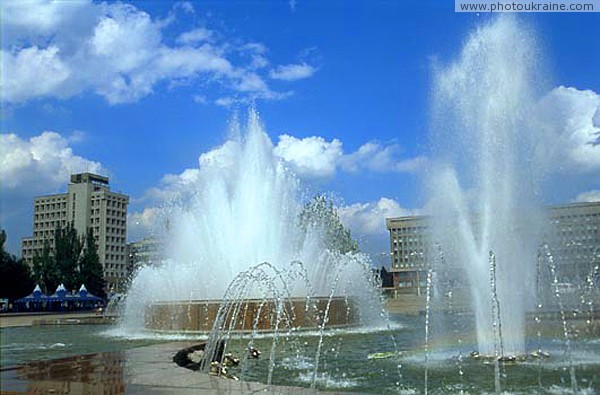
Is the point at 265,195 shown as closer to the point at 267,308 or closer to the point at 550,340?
the point at 267,308

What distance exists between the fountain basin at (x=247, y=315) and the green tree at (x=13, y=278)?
4093 cm

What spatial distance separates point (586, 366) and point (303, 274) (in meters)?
11.2

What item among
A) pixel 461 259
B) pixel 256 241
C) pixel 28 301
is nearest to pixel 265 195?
pixel 256 241

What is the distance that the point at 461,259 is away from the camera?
13.3m

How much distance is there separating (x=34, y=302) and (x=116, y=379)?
4616 cm

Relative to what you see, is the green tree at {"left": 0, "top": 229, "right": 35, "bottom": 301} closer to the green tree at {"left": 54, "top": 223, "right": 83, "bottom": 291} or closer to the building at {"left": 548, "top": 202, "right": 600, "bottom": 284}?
the green tree at {"left": 54, "top": 223, "right": 83, "bottom": 291}

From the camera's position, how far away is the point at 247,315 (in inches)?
651

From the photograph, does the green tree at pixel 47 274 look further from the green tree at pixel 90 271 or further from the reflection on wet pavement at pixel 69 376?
the reflection on wet pavement at pixel 69 376

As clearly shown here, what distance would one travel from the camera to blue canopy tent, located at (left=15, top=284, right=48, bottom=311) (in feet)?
156

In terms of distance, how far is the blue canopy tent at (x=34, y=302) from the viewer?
47406 mm

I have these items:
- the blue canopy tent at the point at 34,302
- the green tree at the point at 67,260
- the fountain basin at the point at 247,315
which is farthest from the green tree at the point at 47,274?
the fountain basin at the point at 247,315

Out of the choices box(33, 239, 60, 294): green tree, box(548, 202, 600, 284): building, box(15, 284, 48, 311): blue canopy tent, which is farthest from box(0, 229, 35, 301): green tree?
box(548, 202, 600, 284): building

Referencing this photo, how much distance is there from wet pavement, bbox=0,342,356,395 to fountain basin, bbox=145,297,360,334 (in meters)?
6.68

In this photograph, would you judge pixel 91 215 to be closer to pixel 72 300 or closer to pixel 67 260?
pixel 67 260
